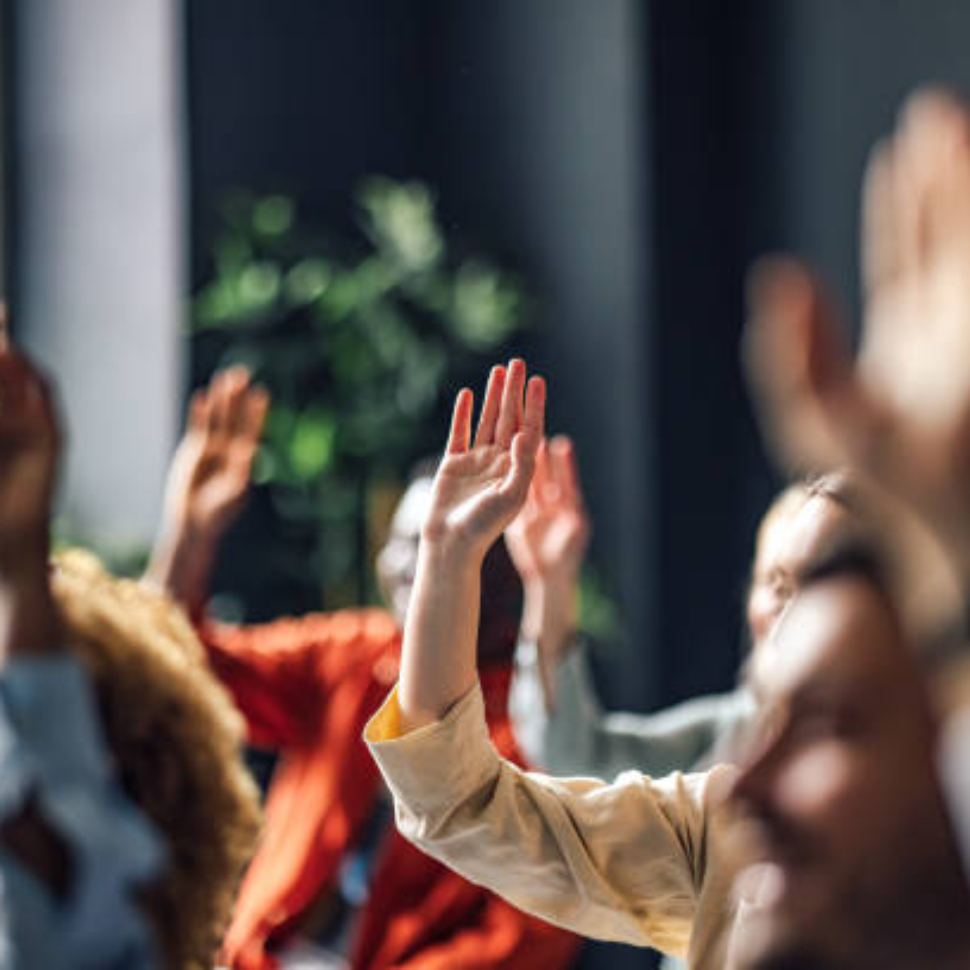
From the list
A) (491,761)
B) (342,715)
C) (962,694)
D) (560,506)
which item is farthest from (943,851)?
(342,715)

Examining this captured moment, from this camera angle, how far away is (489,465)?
1.18 m

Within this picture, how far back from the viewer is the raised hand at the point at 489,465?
115 centimetres

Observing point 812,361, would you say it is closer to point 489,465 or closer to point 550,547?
point 489,465

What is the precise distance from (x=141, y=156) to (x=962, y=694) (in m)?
3.91

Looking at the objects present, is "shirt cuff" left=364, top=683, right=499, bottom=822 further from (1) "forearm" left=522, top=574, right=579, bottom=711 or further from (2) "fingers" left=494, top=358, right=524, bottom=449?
(1) "forearm" left=522, top=574, right=579, bottom=711

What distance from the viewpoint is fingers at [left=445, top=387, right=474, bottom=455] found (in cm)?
118

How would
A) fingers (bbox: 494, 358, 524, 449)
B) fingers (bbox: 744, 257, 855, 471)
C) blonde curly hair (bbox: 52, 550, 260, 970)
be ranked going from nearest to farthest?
fingers (bbox: 744, 257, 855, 471)
blonde curly hair (bbox: 52, 550, 260, 970)
fingers (bbox: 494, 358, 524, 449)

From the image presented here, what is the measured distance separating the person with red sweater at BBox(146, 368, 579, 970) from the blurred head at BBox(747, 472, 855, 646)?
0.29m

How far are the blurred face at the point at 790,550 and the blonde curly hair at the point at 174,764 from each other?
0.42 metres

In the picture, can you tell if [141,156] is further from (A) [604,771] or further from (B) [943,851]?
(B) [943,851]

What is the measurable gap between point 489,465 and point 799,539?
0.23 m

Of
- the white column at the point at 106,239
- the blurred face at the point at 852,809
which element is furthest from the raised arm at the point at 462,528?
the white column at the point at 106,239

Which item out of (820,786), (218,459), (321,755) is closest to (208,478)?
(218,459)

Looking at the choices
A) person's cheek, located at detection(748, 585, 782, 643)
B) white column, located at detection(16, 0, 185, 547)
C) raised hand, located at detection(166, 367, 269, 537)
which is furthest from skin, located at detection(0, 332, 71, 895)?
white column, located at detection(16, 0, 185, 547)
